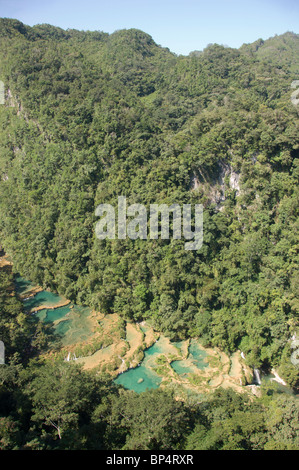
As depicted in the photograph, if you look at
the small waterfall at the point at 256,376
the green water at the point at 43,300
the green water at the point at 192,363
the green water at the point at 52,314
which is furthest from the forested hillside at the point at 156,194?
the green water at the point at 52,314

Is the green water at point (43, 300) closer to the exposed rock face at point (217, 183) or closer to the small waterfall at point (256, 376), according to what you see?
the exposed rock face at point (217, 183)

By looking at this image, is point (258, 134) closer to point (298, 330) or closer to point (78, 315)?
point (298, 330)

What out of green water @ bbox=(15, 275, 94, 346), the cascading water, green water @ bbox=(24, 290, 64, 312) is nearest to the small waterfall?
the cascading water

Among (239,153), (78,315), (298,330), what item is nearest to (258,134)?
(239,153)

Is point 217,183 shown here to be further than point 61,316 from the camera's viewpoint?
Yes

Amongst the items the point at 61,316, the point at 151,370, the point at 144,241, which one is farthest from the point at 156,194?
the point at 151,370

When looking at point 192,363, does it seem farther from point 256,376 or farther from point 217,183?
point 217,183
